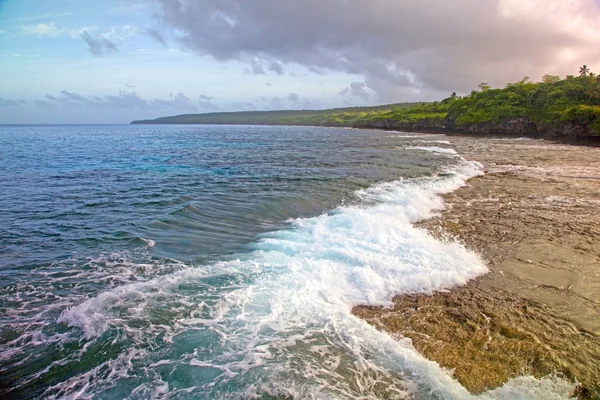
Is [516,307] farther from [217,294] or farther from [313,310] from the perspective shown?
[217,294]

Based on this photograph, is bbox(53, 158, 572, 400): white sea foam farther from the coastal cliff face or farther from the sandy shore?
the coastal cliff face

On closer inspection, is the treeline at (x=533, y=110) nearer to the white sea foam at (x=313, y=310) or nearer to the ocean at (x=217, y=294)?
the ocean at (x=217, y=294)

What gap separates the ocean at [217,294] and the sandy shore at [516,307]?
0.36 m

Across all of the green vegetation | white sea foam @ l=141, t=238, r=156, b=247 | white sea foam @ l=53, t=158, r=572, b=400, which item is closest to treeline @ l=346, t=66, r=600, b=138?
the green vegetation

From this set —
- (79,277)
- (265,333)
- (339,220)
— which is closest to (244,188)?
(339,220)

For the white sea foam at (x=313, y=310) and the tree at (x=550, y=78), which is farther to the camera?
the tree at (x=550, y=78)

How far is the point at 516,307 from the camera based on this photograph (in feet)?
22.0

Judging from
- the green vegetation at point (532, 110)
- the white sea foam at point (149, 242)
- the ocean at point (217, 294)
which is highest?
the green vegetation at point (532, 110)

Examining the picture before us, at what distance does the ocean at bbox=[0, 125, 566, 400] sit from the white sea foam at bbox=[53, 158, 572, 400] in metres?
0.03

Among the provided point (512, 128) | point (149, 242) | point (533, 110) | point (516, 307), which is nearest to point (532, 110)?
point (533, 110)

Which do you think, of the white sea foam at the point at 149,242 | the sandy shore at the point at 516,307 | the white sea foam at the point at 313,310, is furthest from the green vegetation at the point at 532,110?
the white sea foam at the point at 149,242

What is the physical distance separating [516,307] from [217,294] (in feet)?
20.3

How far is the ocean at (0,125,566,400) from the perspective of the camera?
16.1 feet

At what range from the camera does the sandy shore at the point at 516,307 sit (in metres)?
5.15
